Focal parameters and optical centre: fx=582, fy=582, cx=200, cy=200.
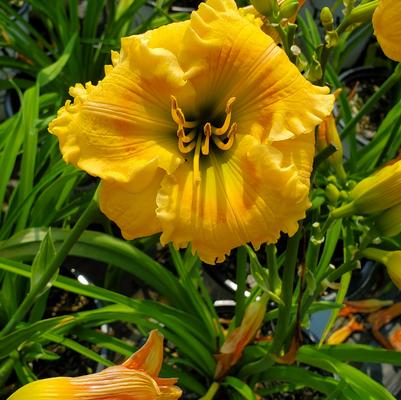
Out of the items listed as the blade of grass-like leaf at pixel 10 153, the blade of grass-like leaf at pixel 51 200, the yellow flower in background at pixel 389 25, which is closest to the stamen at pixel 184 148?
the yellow flower in background at pixel 389 25

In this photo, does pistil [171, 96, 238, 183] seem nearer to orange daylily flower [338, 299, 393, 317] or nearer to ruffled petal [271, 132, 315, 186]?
ruffled petal [271, 132, 315, 186]

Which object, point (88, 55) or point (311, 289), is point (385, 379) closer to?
point (311, 289)

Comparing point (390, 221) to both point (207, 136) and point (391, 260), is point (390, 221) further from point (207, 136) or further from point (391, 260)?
point (207, 136)

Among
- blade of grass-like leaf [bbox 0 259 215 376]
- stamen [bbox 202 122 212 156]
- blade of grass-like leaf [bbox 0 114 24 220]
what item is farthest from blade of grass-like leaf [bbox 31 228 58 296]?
blade of grass-like leaf [bbox 0 114 24 220]

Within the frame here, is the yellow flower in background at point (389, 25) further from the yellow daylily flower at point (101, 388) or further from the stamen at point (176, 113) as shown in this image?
the yellow daylily flower at point (101, 388)

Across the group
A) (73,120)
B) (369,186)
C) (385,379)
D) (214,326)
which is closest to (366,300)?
(385,379)

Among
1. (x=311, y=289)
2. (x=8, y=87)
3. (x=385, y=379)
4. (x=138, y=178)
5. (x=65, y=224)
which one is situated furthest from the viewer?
(x=8, y=87)
